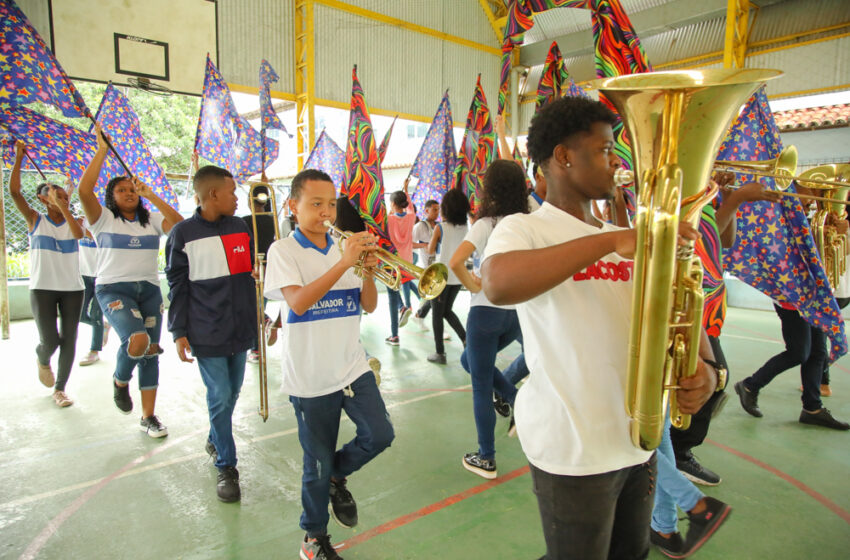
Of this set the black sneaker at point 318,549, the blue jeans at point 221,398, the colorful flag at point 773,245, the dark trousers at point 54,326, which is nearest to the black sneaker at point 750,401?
the colorful flag at point 773,245

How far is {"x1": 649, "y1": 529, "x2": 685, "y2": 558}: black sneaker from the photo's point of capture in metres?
2.41

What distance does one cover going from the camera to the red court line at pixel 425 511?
8.52 ft

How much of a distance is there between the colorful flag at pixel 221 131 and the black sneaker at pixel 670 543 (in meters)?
5.55

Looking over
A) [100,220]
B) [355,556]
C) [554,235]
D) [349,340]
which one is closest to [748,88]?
[554,235]

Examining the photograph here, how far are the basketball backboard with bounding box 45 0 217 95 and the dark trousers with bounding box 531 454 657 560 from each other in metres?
10.8

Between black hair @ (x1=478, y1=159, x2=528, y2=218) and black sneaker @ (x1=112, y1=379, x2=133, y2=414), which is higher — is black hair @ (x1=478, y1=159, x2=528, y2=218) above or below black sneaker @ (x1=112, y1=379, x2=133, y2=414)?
above

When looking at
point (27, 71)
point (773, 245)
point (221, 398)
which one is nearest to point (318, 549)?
point (221, 398)

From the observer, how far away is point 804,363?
4113 mm

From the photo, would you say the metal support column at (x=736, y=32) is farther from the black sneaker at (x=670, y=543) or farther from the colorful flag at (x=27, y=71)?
the colorful flag at (x=27, y=71)

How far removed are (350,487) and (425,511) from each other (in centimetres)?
53

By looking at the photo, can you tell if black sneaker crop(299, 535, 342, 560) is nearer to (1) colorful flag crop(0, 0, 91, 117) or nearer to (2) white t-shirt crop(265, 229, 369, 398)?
(2) white t-shirt crop(265, 229, 369, 398)

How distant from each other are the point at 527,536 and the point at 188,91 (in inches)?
408

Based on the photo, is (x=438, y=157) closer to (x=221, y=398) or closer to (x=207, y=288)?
(x=207, y=288)

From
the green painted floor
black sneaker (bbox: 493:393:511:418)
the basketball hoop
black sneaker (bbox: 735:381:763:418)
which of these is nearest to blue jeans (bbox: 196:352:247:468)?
the green painted floor
